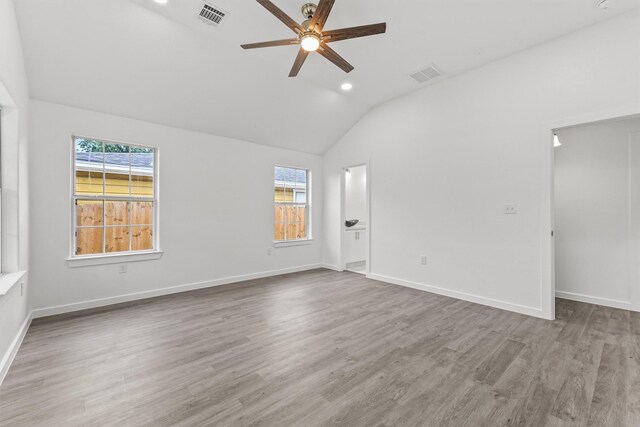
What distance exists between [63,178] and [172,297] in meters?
2.00

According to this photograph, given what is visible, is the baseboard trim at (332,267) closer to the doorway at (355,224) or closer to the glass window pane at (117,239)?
the doorway at (355,224)

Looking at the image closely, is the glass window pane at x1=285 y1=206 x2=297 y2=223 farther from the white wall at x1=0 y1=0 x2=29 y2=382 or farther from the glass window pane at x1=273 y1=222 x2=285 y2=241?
the white wall at x1=0 y1=0 x2=29 y2=382

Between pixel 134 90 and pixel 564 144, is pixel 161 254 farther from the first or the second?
pixel 564 144

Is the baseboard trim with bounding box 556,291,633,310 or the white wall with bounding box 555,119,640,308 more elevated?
the white wall with bounding box 555,119,640,308

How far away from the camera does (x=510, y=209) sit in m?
3.48

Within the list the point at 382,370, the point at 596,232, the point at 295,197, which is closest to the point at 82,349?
the point at 382,370

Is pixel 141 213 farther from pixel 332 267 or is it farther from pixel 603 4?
pixel 603 4

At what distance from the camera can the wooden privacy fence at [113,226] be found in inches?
142

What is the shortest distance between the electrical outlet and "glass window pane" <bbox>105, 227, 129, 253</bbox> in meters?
5.10

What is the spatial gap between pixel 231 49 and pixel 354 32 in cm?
171

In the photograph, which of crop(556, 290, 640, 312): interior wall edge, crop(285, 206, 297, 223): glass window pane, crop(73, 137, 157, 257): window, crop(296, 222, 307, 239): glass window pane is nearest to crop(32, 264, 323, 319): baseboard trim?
crop(73, 137, 157, 257): window

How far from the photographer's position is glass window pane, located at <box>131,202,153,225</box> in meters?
3.97

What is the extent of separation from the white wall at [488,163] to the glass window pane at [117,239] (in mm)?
3872

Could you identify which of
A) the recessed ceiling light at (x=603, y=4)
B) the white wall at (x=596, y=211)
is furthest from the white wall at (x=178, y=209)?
the recessed ceiling light at (x=603, y=4)
